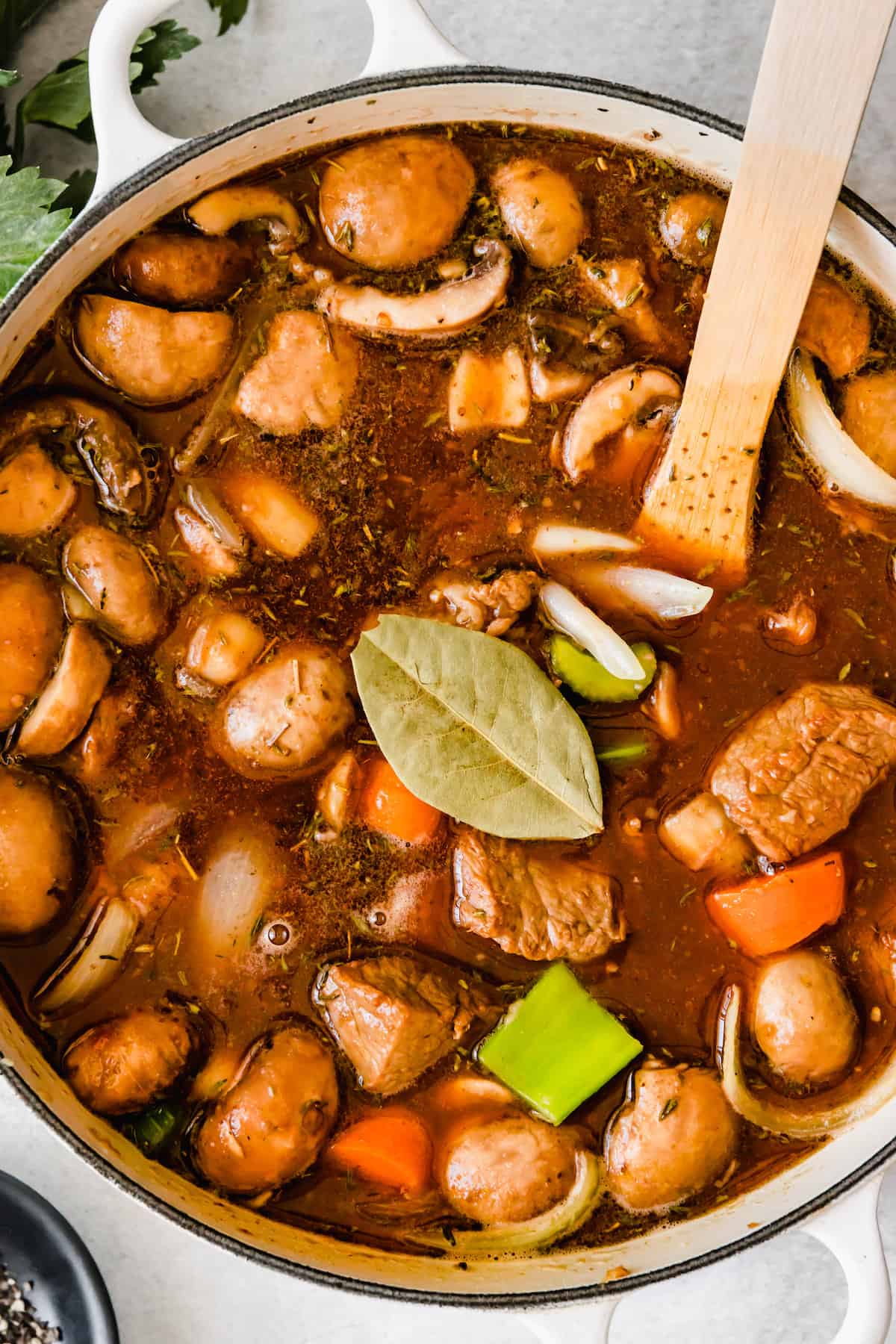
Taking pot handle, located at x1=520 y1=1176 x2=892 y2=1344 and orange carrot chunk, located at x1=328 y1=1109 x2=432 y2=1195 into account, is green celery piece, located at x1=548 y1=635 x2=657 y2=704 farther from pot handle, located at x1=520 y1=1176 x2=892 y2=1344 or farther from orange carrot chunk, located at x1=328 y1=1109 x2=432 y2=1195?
pot handle, located at x1=520 y1=1176 x2=892 y2=1344

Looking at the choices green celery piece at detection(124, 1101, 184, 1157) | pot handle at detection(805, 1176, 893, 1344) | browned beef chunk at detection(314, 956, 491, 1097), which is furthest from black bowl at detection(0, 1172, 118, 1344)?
pot handle at detection(805, 1176, 893, 1344)

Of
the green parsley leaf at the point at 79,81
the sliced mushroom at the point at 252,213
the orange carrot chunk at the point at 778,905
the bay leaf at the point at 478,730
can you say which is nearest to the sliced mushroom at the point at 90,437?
the sliced mushroom at the point at 252,213

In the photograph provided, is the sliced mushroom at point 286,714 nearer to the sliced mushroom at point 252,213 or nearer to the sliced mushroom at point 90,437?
the sliced mushroom at point 90,437

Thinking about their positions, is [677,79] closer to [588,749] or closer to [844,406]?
[844,406]

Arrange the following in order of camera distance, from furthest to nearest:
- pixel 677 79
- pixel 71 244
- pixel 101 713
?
pixel 677 79, pixel 101 713, pixel 71 244

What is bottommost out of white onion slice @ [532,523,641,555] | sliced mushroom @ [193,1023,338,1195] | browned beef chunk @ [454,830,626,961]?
sliced mushroom @ [193,1023,338,1195]

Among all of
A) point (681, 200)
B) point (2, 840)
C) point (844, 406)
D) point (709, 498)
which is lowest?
point (2, 840)

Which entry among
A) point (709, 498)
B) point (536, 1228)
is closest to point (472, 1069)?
point (536, 1228)

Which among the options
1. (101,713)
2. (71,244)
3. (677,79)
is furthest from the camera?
(677,79)
